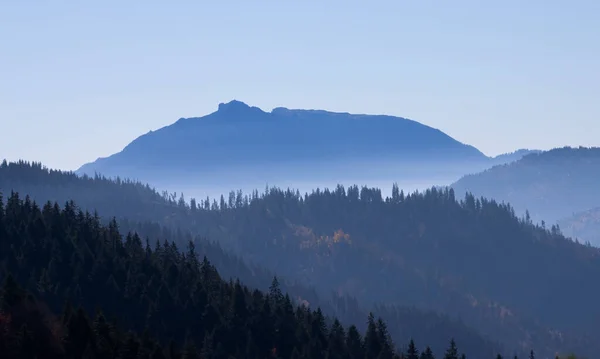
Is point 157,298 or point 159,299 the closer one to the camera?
point 157,298

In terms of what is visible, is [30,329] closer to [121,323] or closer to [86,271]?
[121,323]

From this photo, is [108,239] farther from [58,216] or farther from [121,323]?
[121,323]

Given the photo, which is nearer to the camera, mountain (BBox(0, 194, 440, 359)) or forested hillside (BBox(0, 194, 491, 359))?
forested hillside (BBox(0, 194, 491, 359))

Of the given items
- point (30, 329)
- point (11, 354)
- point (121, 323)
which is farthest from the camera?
point (121, 323)

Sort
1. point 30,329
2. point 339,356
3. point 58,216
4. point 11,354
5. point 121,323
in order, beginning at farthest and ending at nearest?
point 58,216
point 339,356
point 121,323
point 30,329
point 11,354

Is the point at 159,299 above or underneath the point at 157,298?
underneath

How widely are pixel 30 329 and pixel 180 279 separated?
66.2 metres

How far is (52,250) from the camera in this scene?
565 feet

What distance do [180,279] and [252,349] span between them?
25.7 metres

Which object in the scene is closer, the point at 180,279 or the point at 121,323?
the point at 121,323

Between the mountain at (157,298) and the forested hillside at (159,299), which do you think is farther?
the mountain at (157,298)

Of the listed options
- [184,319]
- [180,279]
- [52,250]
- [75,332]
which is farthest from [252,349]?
[75,332]

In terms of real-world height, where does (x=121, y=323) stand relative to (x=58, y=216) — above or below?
below

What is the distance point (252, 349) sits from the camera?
160 meters
